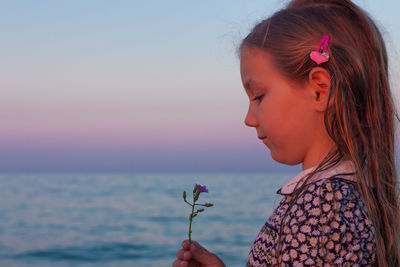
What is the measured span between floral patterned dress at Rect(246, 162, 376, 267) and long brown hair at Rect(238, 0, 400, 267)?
0.06m

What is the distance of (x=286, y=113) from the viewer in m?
1.78

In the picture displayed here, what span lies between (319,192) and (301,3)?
0.84 metres

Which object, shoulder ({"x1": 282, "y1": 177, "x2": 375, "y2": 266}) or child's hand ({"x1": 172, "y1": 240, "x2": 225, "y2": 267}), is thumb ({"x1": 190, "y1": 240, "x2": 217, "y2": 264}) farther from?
shoulder ({"x1": 282, "y1": 177, "x2": 375, "y2": 266})

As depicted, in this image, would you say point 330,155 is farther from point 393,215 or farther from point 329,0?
point 329,0

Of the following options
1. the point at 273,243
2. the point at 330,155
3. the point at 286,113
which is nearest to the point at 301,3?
the point at 286,113

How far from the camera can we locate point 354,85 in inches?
69.6

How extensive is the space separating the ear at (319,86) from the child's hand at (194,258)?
28.4 inches

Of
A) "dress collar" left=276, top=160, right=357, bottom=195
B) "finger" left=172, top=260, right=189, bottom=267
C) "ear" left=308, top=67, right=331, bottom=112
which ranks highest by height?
"ear" left=308, top=67, right=331, bottom=112

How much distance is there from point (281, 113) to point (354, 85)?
272 mm

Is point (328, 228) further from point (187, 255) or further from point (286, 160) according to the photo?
point (187, 255)

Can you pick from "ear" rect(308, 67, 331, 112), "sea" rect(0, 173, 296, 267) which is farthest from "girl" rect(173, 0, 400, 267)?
"sea" rect(0, 173, 296, 267)

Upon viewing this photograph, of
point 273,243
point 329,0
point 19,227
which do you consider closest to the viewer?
point 273,243

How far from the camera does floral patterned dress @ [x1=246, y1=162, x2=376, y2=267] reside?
153 cm

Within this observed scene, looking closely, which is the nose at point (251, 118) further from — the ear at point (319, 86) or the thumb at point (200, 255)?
the thumb at point (200, 255)
